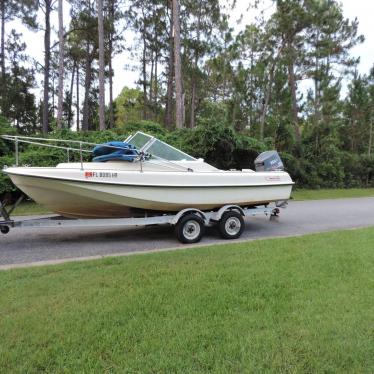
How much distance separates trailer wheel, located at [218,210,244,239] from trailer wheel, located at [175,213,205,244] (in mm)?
469

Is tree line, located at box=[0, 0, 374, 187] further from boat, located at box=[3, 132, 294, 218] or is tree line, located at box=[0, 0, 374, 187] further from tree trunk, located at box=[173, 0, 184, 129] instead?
boat, located at box=[3, 132, 294, 218]

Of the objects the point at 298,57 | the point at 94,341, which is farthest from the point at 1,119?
the point at 298,57

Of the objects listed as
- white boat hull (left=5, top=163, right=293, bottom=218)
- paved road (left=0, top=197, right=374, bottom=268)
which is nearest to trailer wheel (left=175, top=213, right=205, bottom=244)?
paved road (left=0, top=197, right=374, bottom=268)

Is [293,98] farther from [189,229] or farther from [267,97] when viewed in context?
[189,229]

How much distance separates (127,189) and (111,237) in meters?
1.41

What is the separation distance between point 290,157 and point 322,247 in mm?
14196

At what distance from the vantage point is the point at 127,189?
6.06 m

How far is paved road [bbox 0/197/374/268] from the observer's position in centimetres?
570

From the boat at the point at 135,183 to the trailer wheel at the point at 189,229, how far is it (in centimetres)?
29

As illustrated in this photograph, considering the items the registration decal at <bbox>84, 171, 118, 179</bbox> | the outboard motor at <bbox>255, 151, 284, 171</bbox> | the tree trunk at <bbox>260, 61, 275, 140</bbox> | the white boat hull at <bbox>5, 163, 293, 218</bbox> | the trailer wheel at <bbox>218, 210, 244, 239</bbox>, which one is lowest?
the trailer wheel at <bbox>218, 210, 244, 239</bbox>

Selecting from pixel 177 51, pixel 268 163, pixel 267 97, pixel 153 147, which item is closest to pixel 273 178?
pixel 268 163

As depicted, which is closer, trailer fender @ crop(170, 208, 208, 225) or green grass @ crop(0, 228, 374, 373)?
green grass @ crop(0, 228, 374, 373)

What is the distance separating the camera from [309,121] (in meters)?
25.4

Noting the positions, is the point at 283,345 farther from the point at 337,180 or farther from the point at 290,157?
the point at 337,180
